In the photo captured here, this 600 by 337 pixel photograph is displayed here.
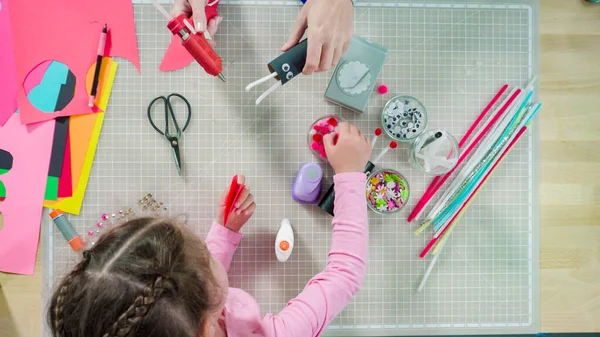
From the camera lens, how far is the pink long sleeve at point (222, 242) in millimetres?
771

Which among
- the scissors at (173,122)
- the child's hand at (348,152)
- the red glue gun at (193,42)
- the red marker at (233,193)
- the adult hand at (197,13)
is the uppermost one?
the adult hand at (197,13)

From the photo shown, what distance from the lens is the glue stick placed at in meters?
0.79

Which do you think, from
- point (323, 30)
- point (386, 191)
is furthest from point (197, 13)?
point (386, 191)

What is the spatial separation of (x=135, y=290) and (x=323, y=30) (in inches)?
17.1

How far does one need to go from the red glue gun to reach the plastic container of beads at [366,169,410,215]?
346 mm

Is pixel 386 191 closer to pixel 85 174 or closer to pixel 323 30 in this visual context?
pixel 323 30

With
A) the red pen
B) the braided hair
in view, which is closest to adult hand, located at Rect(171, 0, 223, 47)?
the red pen

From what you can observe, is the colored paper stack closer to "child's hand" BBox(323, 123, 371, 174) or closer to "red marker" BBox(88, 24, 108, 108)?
"red marker" BBox(88, 24, 108, 108)

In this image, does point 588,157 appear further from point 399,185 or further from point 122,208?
point 122,208

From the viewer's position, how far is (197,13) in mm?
681

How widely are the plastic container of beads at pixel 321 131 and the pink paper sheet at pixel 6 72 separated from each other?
57 centimetres

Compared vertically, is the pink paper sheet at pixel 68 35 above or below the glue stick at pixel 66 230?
above

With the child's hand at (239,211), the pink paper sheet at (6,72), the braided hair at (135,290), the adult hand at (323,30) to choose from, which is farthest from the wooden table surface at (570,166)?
the pink paper sheet at (6,72)

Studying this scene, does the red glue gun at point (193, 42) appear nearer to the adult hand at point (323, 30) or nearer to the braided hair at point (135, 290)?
the adult hand at point (323, 30)
